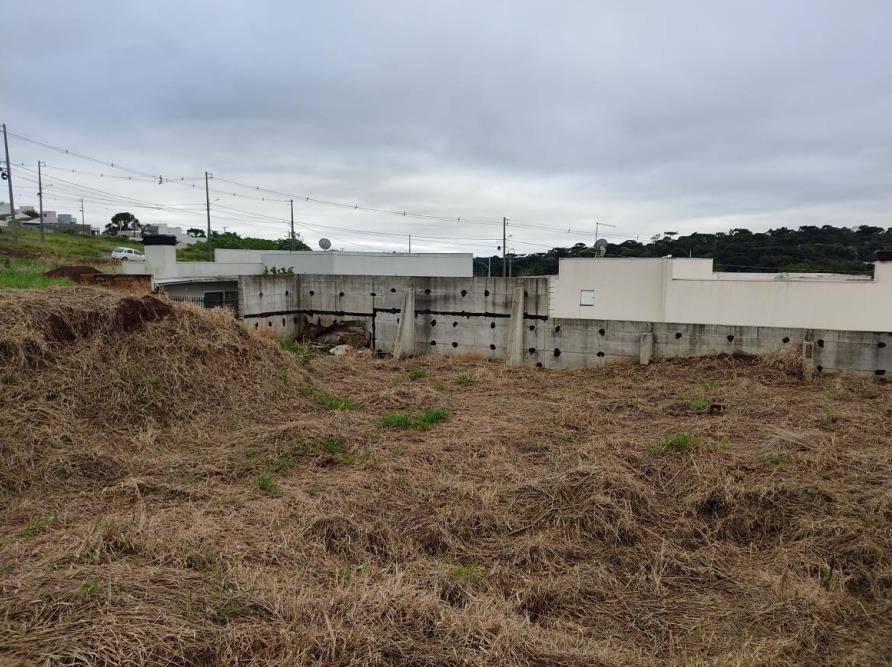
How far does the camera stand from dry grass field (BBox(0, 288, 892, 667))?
263 cm

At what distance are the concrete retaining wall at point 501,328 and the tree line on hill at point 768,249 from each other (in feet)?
42.6

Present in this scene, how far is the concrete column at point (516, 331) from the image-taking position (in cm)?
1205

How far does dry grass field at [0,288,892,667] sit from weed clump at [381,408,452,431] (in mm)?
32

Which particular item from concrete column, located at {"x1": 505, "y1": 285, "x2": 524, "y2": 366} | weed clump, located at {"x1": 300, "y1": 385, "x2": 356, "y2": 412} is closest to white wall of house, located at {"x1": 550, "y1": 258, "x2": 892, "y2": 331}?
concrete column, located at {"x1": 505, "y1": 285, "x2": 524, "y2": 366}

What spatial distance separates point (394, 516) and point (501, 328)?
861 cm

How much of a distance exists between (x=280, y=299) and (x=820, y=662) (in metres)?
13.1

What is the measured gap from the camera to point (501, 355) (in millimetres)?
12578

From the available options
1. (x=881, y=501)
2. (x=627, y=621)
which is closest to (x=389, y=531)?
(x=627, y=621)

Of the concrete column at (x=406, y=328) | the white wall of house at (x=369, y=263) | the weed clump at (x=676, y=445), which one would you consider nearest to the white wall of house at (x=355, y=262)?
the white wall of house at (x=369, y=263)

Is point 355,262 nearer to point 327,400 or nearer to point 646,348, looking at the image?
point 646,348

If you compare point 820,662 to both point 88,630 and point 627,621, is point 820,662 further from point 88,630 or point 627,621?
point 88,630

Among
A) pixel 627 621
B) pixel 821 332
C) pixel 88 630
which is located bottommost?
pixel 627 621

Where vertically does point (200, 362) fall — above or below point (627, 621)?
above

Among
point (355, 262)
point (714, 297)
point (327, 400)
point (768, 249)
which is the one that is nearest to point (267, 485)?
point (327, 400)
